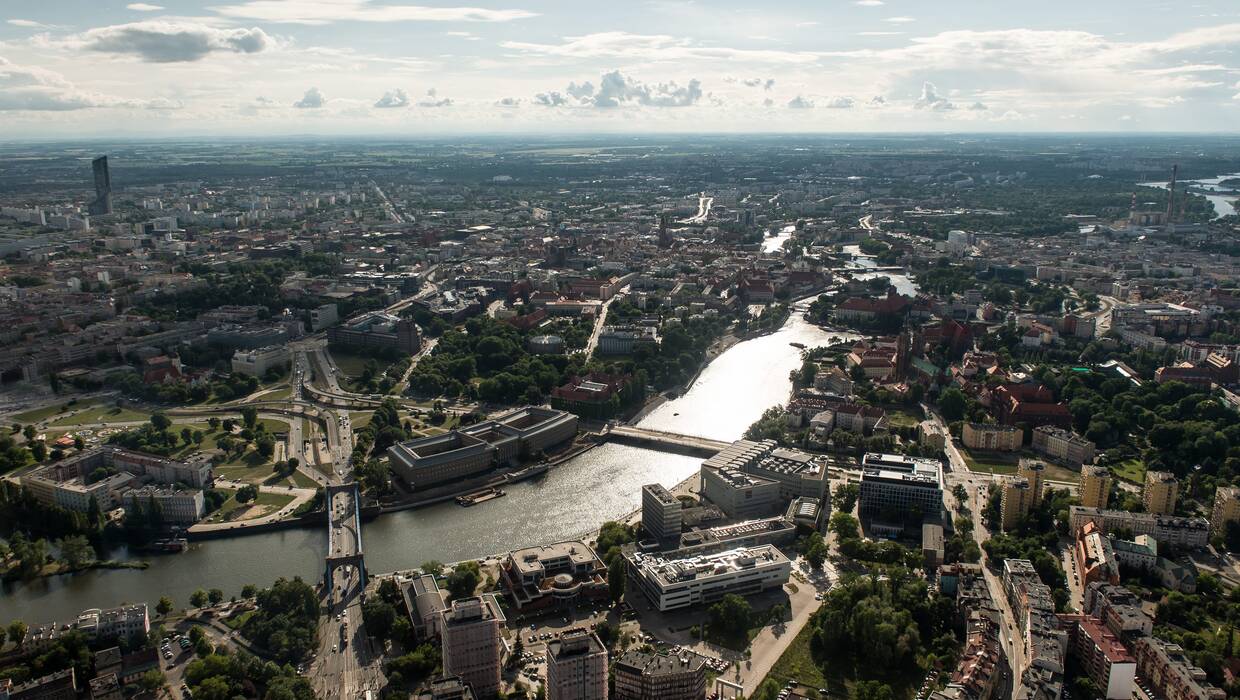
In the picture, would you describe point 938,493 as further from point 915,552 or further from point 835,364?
point 835,364

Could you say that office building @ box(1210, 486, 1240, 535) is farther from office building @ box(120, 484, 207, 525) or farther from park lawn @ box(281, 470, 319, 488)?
office building @ box(120, 484, 207, 525)

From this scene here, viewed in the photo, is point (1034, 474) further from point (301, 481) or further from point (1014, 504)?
point (301, 481)

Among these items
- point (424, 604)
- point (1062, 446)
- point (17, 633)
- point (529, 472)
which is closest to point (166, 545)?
point (17, 633)

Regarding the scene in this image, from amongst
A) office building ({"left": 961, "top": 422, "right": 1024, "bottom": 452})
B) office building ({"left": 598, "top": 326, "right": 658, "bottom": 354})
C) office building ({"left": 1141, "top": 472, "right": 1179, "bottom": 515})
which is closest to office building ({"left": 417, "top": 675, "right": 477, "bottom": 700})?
office building ({"left": 1141, "top": 472, "right": 1179, "bottom": 515})

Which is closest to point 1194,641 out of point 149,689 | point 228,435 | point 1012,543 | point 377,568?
point 1012,543

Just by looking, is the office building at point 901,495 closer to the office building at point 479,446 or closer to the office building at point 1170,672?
the office building at point 1170,672

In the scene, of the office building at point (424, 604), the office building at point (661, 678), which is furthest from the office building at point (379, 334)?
the office building at point (661, 678)

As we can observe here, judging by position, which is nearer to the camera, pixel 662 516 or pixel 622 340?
pixel 662 516
